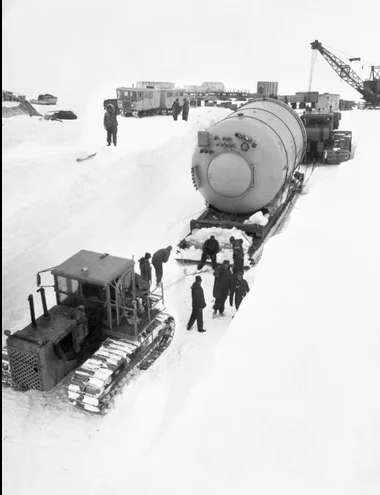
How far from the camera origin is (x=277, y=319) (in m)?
5.34

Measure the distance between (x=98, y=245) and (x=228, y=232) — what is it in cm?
335

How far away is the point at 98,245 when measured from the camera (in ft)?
38.1

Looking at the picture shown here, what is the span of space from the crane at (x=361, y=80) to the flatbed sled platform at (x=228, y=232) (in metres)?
32.4

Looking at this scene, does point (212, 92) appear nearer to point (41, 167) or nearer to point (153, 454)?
point (41, 167)

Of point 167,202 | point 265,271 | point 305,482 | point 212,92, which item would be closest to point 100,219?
point 167,202

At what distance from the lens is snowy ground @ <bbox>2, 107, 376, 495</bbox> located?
220 inches

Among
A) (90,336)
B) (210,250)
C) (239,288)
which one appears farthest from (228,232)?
(90,336)

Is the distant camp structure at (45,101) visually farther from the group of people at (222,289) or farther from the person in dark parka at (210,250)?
the group of people at (222,289)

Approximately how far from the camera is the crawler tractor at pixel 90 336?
6.29 m

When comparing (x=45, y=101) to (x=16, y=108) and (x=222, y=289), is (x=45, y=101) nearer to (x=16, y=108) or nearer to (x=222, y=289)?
(x=16, y=108)

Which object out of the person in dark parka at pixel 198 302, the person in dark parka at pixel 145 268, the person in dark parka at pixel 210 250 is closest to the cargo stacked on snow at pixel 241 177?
the person in dark parka at pixel 210 250

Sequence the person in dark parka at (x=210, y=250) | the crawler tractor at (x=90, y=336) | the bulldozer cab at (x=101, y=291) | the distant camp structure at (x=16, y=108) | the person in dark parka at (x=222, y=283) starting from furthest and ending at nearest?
the distant camp structure at (x=16, y=108), the person in dark parka at (x=210, y=250), the person in dark parka at (x=222, y=283), the bulldozer cab at (x=101, y=291), the crawler tractor at (x=90, y=336)

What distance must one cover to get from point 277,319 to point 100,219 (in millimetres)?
8433

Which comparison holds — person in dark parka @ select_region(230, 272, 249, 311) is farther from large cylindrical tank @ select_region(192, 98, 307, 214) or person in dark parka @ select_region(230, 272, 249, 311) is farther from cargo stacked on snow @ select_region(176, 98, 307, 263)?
large cylindrical tank @ select_region(192, 98, 307, 214)
